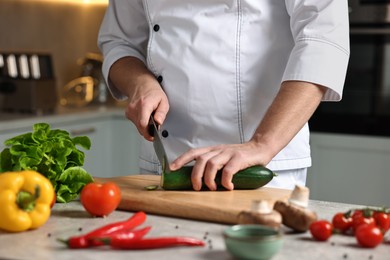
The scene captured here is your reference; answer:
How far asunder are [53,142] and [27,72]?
72.1 inches

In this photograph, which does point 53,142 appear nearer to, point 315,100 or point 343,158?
point 315,100

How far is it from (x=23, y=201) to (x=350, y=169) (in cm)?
189

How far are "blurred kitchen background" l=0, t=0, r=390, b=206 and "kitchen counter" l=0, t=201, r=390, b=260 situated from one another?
155cm

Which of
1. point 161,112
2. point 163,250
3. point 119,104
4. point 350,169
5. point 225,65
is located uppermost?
point 225,65

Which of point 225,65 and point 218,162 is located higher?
point 225,65

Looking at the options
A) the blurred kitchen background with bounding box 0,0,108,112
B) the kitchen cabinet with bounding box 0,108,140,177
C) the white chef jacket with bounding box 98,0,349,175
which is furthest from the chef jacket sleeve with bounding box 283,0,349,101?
the blurred kitchen background with bounding box 0,0,108,112

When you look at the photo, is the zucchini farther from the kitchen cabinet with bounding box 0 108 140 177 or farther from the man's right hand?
the kitchen cabinet with bounding box 0 108 140 177

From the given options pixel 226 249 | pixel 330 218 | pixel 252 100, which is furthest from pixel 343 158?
pixel 226 249

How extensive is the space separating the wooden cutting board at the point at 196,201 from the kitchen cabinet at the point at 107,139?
161 cm

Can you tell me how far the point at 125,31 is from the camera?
200 centimetres

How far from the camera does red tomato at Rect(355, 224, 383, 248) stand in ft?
4.01

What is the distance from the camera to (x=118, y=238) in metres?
1.21

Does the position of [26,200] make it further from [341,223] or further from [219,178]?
[341,223]

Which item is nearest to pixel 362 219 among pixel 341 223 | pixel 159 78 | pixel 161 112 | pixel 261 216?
pixel 341 223
